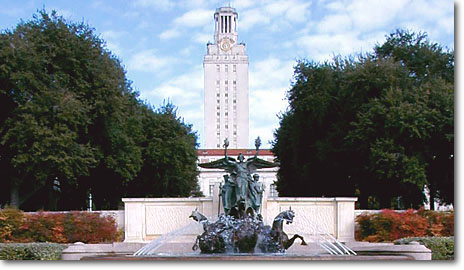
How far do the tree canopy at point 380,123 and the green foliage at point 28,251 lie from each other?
19.1 meters

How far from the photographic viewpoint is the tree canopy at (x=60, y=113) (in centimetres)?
3331

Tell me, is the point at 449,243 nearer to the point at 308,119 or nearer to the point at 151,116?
the point at 308,119

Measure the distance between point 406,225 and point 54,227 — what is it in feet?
44.7

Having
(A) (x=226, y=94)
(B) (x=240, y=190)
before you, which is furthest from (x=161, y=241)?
(A) (x=226, y=94)

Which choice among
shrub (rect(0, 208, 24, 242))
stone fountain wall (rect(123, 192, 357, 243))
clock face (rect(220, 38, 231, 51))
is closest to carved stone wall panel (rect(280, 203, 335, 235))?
stone fountain wall (rect(123, 192, 357, 243))

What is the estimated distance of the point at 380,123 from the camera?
36.0m

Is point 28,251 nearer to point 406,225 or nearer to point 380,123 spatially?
point 406,225

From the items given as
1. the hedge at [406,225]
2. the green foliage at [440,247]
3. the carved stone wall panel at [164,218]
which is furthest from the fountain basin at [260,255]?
the carved stone wall panel at [164,218]

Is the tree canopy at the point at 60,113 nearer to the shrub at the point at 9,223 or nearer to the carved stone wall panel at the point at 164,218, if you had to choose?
the shrub at the point at 9,223

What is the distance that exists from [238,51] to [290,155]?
8255 cm

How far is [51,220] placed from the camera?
27.6 metres

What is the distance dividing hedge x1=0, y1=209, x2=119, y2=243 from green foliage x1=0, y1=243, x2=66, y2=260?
21.9 feet

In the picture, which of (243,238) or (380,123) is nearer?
(243,238)

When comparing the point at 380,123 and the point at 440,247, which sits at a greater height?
the point at 380,123
